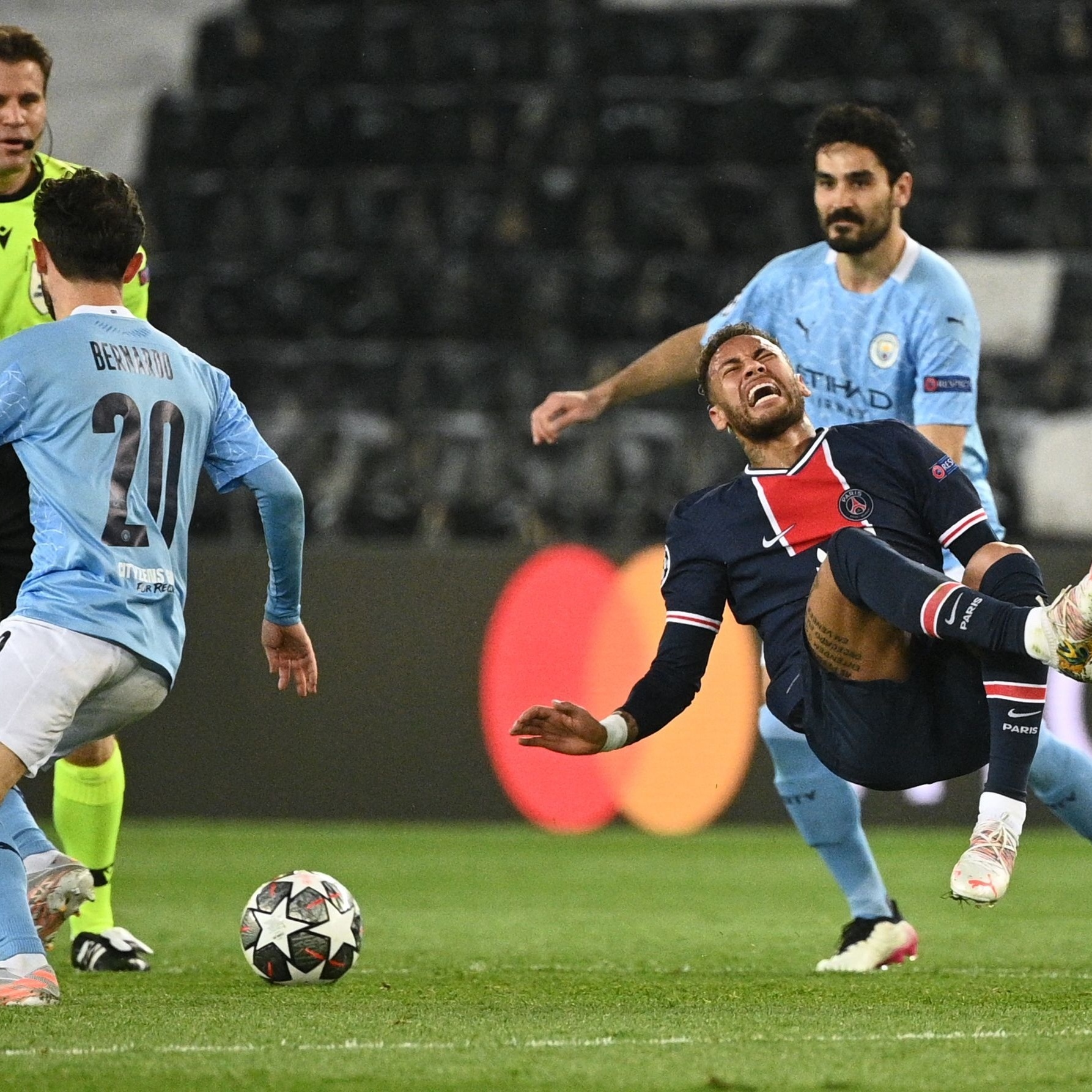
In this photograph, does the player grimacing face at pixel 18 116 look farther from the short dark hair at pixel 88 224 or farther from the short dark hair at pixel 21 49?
the short dark hair at pixel 88 224

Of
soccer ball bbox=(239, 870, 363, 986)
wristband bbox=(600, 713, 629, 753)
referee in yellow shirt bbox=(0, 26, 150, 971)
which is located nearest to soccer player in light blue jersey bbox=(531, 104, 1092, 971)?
wristband bbox=(600, 713, 629, 753)

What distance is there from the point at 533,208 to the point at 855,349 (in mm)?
6347

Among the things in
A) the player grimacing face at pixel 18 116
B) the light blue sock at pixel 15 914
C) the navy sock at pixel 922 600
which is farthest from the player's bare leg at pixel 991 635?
the player grimacing face at pixel 18 116

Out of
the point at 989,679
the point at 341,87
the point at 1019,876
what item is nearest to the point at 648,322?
the point at 341,87

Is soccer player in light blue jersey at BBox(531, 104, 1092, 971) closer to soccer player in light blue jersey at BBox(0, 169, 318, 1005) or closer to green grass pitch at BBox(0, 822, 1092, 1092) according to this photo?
green grass pitch at BBox(0, 822, 1092, 1092)

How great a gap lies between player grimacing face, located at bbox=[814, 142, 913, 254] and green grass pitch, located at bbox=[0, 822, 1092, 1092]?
6.14 ft

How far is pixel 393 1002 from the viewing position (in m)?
4.29

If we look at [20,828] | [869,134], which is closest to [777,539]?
[869,134]

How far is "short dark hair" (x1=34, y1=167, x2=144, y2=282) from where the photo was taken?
4164 millimetres

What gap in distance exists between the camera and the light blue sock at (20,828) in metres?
4.31

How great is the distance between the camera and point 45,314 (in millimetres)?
5070

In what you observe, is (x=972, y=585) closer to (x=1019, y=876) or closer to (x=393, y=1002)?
(x=393, y=1002)

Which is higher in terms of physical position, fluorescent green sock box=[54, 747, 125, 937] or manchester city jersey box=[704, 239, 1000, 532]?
manchester city jersey box=[704, 239, 1000, 532]

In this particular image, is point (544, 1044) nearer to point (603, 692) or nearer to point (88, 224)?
point (88, 224)
